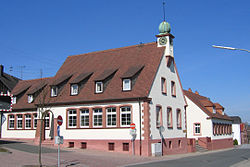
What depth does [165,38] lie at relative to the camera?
32.5 m

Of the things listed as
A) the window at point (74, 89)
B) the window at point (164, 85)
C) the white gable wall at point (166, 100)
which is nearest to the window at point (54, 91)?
the window at point (74, 89)

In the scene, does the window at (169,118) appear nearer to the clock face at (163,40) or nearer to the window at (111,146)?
the window at (111,146)

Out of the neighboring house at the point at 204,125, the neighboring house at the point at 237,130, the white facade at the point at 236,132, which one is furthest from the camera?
the neighboring house at the point at 237,130

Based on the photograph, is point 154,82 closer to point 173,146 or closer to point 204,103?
point 173,146

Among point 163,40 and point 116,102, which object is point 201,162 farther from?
point 163,40

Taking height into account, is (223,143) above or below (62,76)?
below

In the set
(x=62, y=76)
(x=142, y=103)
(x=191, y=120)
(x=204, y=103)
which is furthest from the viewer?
(x=204, y=103)

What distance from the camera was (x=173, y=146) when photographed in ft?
105

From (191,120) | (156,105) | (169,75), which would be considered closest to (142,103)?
(156,105)

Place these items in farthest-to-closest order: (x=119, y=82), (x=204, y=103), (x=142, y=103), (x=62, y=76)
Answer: (x=204, y=103)
(x=62, y=76)
(x=119, y=82)
(x=142, y=103)

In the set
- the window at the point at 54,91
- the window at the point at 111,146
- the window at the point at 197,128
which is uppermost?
the window at the point at 54,91

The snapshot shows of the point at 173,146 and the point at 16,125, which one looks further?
the point at 16,125

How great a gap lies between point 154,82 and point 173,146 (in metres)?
7.24

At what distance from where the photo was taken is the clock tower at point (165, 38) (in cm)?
3241
